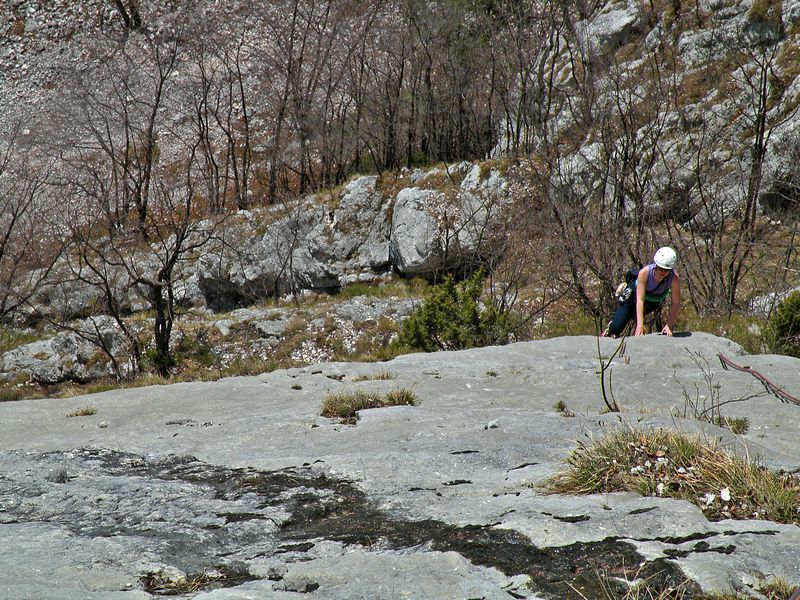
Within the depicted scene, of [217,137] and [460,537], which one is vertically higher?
[217,137]

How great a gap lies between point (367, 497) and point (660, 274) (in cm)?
619

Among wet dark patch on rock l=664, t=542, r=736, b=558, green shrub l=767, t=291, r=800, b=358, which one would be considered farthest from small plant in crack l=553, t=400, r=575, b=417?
green shrub l=767, t=291, r=800, b=358

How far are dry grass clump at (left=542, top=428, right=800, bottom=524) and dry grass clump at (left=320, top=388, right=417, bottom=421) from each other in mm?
2694

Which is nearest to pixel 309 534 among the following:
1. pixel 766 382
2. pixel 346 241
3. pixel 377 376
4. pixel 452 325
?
pixel 377 376

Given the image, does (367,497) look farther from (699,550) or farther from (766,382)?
(766,382)

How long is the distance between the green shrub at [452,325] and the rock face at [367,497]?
4502 mm

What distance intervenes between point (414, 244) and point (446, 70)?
1171cm

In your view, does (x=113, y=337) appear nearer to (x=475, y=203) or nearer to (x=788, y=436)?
(x=475, y=203)

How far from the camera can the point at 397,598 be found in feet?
8.80

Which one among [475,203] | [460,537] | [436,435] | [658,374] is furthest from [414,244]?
[460,537]

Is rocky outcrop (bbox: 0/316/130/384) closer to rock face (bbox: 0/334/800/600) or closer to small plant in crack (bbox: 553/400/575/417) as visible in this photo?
rock face (bbox: 0/334/800/600)

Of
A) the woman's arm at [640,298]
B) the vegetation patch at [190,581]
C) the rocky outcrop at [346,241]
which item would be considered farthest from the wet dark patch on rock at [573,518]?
the rocky outcrop at [346,241]

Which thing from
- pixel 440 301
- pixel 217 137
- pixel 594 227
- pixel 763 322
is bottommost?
pixel 763 322

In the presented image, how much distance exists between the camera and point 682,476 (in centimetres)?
378
